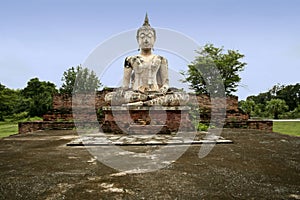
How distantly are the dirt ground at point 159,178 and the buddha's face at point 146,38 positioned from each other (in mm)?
3795

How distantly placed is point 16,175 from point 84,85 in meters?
12.6

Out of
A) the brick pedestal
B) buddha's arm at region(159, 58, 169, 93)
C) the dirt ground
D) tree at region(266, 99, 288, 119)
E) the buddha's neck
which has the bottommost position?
the dirt ground

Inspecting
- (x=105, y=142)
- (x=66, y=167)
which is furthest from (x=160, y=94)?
(x=66, y=167)

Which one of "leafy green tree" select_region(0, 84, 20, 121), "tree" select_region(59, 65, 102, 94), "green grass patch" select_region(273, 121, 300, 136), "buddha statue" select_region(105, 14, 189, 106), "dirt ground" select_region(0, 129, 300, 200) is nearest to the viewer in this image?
"dirt ground" select_region(0, 129, 300, 200)

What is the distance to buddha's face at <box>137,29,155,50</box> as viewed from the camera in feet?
19.1

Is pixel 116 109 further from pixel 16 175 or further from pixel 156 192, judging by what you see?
pixel 156 192

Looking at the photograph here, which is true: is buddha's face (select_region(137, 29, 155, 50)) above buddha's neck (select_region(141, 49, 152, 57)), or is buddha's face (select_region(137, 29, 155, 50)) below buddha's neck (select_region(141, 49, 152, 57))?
above

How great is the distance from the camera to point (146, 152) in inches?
109

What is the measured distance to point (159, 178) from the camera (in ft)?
5.74

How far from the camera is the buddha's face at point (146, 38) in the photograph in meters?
5.82

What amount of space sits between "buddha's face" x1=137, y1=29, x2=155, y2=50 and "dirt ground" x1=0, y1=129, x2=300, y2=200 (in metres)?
3.79

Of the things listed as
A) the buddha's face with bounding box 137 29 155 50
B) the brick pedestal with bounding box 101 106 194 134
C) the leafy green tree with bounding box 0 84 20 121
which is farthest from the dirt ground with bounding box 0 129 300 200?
the leafy green tree with bounding box 0 84 20 121

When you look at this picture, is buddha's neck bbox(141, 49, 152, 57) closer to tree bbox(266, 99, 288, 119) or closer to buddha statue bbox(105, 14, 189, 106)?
buddha statue bbox(105, 14, 189, 106)

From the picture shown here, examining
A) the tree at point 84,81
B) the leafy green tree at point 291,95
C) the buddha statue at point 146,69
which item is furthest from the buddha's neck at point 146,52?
the leafy green tree at point 291,95
